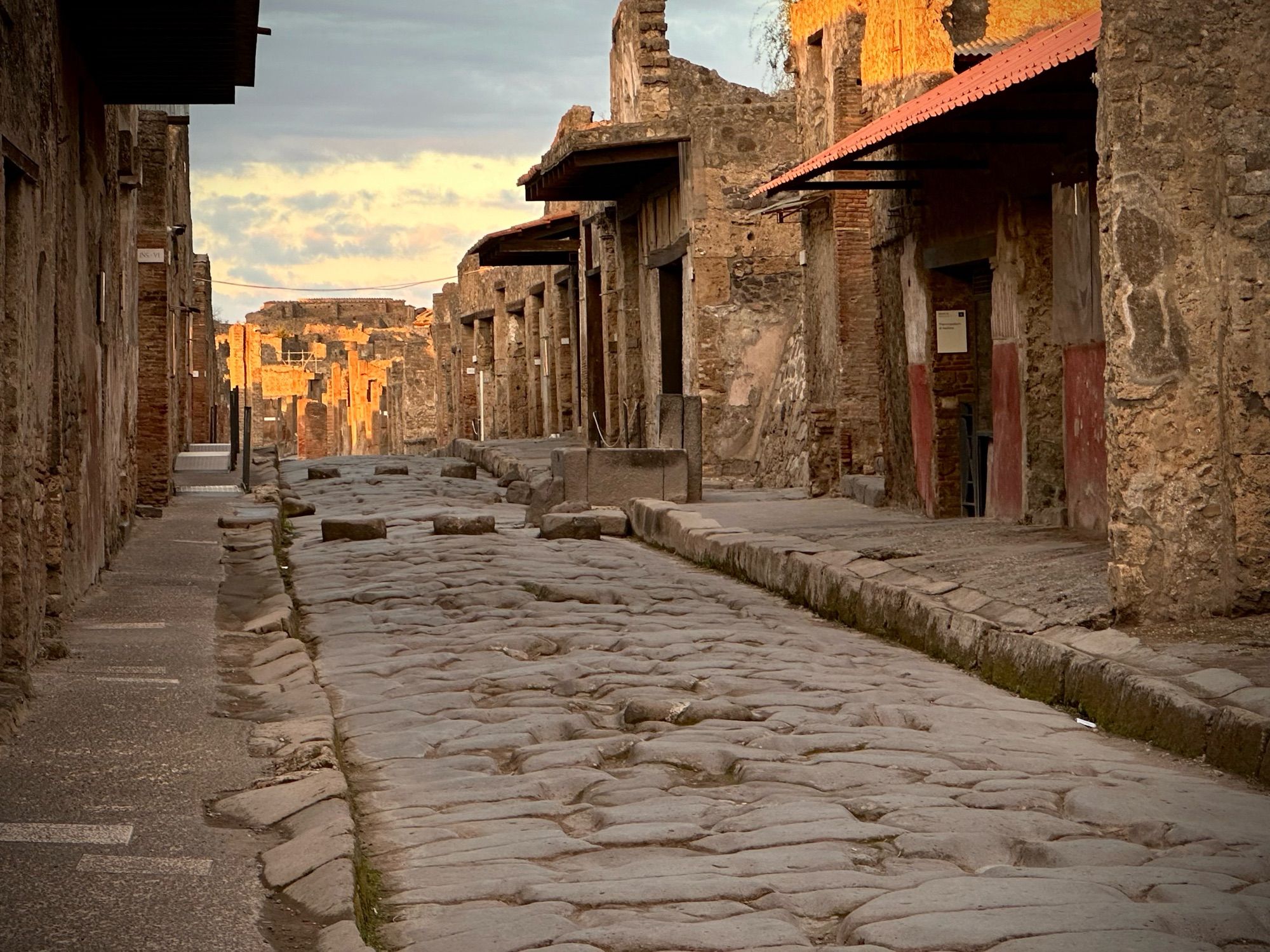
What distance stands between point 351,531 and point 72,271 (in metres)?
5.00

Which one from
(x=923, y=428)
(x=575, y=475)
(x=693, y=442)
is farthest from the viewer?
(x=693, y=442)

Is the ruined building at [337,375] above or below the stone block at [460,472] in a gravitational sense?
above

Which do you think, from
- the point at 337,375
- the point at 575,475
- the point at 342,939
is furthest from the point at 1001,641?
the point at 337,375

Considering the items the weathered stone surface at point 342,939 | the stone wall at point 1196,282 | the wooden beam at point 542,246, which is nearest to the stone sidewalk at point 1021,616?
the stone wall at point 1196,282

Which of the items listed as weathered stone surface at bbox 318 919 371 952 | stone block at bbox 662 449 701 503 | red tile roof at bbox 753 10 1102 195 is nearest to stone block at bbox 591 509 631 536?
stone block at bbox 662 449 701 503

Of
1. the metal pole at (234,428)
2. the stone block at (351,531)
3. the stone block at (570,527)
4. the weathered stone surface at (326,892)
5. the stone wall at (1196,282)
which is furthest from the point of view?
the metal pole at (234,428)

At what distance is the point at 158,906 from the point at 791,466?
15669 millimetres

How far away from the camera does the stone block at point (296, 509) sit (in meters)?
16.4

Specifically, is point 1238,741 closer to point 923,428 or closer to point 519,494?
point 923,428

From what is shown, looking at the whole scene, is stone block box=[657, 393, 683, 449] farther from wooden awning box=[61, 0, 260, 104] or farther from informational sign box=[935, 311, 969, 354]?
wooden awning box=[61, 0, 260, 104]

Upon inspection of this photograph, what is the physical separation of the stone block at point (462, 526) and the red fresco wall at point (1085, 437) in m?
5.03

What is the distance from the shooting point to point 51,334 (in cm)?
796

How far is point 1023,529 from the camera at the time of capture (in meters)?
11.4

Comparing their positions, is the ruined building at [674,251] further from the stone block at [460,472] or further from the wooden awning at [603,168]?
the stone block at [460,472]
